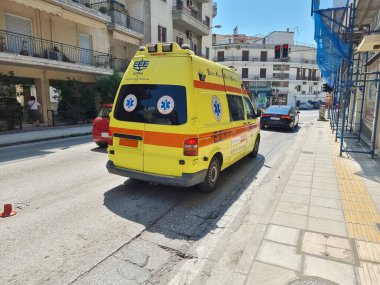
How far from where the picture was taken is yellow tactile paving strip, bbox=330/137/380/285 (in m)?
2.88

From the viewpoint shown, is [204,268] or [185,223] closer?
[204,268]

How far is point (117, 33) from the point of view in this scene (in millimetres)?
20984

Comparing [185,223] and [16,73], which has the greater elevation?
[16,73]

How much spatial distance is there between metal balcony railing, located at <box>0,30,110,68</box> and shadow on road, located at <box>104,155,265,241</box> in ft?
41.6

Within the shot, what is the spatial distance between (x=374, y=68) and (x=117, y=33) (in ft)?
57.2

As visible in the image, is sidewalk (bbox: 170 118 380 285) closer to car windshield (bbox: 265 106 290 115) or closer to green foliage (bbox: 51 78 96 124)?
car windshield (bbox: 265 106 290 115)

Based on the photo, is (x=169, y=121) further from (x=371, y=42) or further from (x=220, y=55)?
(x=220, y=55)

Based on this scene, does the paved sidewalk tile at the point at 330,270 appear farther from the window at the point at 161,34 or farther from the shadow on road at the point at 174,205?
the window at the point at 161,34

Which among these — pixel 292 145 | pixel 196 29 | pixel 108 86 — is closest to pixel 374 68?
pixel 292 145

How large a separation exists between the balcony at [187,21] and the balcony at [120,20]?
397cm

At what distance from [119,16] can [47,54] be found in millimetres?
7823

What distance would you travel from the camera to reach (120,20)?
21.5 meters

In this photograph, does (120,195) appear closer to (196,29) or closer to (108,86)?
(108,86)

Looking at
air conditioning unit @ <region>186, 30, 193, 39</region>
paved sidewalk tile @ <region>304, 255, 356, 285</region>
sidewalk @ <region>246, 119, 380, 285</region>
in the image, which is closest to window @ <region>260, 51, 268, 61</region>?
air conditioning unit @ <region>186, 30, 193, 39</region>
